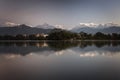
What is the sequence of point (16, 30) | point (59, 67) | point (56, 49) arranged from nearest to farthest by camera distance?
point (59, 67) → point (56, 49) → point (16, 30)

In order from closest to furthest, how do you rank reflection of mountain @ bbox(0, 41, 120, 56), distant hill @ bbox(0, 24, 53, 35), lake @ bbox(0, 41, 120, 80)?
1. lake @ bbox(0, 41, 120, 80)
2. reflection of mountain @ bbox(0, 41, 120, 56)
3. distant hill @ bbox(0, 24, 53, 35)

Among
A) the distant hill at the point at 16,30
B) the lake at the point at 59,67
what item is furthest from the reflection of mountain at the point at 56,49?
the distant hill at the point at 16,30

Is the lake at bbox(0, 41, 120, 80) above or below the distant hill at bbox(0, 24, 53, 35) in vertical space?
below

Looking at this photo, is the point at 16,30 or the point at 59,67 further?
the point at 16,30

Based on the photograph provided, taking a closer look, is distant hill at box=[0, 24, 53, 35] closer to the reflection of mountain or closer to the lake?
the reflection of mountain

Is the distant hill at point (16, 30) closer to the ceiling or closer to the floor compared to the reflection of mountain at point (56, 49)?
closer to the ceiling

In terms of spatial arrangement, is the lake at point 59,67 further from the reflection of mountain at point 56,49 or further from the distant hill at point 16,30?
the distant hill at point 16,30

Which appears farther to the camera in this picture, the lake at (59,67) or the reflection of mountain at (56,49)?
the reflection of mountain at (56,49)

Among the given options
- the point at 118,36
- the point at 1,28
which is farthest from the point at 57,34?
the point at 1,28

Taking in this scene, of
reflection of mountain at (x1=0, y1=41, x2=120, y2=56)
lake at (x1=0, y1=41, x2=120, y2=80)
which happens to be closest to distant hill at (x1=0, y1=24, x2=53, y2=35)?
reflection of mountain at (x1=0, y1=41, x2=120, y2=56)

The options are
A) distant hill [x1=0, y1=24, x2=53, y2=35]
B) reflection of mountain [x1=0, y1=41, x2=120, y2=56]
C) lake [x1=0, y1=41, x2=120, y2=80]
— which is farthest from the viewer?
distant hill [x1=0, y1=24, x2=53, y2=35]

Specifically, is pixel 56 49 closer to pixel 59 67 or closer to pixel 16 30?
pixel 59 67

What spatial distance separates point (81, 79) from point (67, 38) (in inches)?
2391

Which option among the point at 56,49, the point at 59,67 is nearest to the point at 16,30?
the point at 56,49
